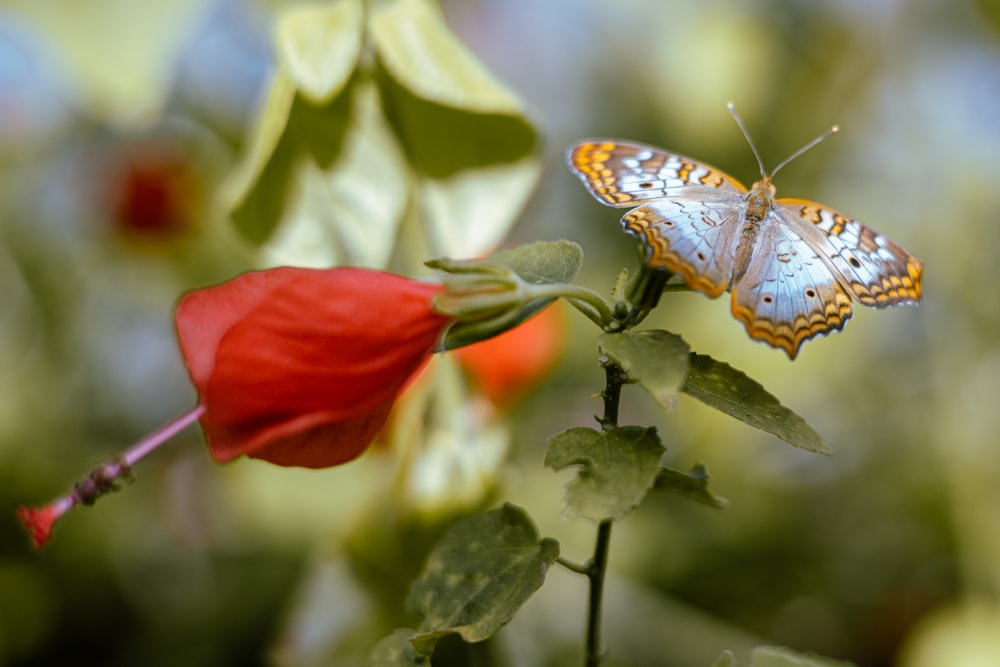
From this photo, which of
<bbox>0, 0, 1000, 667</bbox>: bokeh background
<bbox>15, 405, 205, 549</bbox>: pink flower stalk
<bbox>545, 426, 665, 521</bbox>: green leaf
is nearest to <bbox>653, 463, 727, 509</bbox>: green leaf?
<bbox>545, 426, 665, 521</bbox>: green leaf

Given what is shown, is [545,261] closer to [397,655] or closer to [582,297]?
[582,297]

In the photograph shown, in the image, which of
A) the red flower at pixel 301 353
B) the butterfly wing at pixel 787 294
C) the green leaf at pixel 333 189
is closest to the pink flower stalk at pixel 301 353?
the red flower at pixel 301 353

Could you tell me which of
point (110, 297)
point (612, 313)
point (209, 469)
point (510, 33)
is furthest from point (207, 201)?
point (612, 313)

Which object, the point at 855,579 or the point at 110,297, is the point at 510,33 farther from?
the point at 855,579

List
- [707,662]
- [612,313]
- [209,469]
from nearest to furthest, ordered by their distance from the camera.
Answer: [612,313] < [707,662] < [209,469]

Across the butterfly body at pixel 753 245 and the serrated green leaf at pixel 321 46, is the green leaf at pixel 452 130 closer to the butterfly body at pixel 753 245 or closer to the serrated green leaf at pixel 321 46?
the serrated green leaf at pixel 321 46
